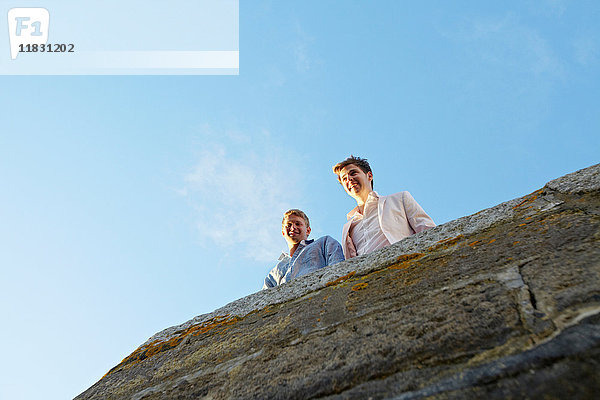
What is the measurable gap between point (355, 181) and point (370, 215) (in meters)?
0.45

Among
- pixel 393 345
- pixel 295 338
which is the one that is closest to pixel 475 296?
pixel 393 345

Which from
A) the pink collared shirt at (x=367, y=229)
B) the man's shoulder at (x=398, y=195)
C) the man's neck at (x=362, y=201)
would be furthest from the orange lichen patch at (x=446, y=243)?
the man's neck at (x=362, y=201)

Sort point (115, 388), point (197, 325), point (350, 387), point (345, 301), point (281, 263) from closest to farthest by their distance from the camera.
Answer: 1. point (350, 387)
2. point (345, 301)
3. point (115, 388)
4. point (197, 325)
5. point (281, 263)

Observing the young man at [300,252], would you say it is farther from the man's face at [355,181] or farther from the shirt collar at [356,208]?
the man's face at [355,181]

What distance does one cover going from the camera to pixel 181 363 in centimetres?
177

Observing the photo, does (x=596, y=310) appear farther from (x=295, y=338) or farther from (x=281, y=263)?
(x=281, y=263)

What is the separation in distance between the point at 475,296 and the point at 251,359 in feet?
2.53

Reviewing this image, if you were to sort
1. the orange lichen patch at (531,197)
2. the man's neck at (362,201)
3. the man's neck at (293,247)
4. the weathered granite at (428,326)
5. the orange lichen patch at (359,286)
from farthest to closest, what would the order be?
1. the man's neck at (293,247)
2. the man's neck at (362,201)
3. the orange lichen patch at (531,197)
4. the orange lichen patch at (359,286)
5. the weathered granite at (428,326)

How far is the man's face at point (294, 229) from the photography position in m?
4.39

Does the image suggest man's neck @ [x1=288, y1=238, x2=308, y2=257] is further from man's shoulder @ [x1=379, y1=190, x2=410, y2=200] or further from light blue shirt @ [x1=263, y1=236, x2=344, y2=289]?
man's shoulder @ [x1=379, y1=190, x2=410, y2=200]

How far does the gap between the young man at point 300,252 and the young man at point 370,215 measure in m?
0.19

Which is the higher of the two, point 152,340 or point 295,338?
point 152,340

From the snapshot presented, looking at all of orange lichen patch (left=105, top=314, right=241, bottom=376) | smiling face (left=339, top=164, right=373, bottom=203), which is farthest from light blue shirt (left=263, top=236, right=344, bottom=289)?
orange lichen patch (left=105, top=314, right=241, bottom=376)

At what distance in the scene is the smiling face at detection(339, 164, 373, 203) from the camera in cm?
422
